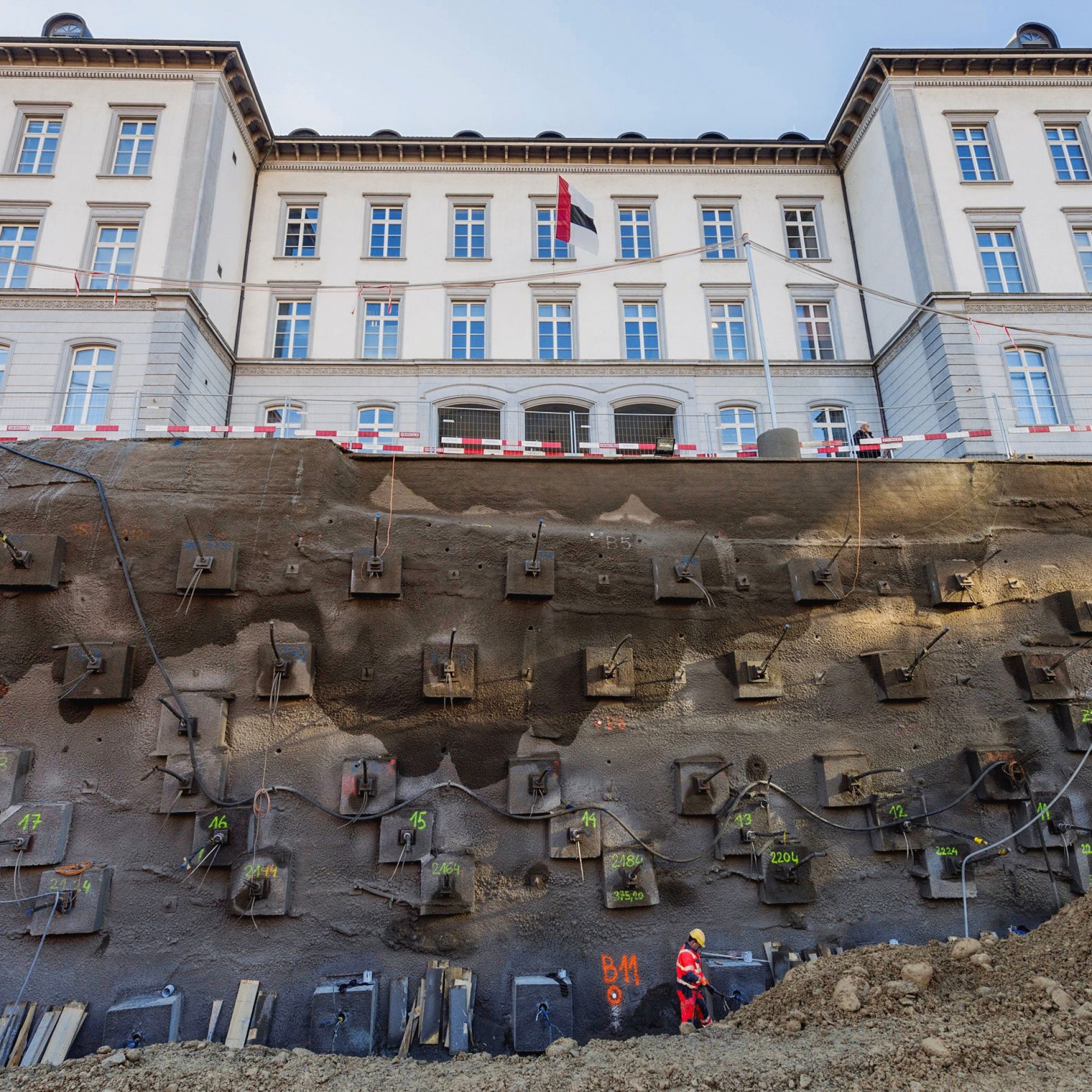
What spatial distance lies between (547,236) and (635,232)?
9.67ft

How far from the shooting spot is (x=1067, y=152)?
77.2 feet

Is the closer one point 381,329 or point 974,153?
point 974,153

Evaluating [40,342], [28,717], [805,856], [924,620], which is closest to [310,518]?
[28,717]

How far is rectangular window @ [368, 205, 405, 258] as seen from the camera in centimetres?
2505

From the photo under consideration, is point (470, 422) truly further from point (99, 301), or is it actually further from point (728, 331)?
point (99, 301)

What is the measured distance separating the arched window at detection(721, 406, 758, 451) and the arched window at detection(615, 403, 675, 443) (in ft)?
5.29

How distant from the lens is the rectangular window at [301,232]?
81.9 feet

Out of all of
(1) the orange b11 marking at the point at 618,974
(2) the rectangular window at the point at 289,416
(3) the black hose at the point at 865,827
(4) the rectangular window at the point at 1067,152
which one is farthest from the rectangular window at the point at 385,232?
(1) the orange b11 marking at the point at 618,974

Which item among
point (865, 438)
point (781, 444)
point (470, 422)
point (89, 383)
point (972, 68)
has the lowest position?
point (781, 444)

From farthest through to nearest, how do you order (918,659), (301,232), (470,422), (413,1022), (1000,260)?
(301,232), (470,422), (1000,260), (918,659), (413,1022)

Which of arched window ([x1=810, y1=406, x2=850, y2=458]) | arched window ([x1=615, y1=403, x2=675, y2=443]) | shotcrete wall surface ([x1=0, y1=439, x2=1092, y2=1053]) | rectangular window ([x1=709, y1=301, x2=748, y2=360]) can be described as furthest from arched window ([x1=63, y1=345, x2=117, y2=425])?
arched window ([x1=810, y1=406, x2=850, y2=458])

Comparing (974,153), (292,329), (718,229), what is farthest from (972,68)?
(292,329)

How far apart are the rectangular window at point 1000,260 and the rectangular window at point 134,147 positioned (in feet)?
80.5

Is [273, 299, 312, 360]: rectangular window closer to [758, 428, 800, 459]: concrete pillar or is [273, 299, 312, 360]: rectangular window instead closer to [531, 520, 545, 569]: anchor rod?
[758, 428, 800, 459]: concrete pillar
